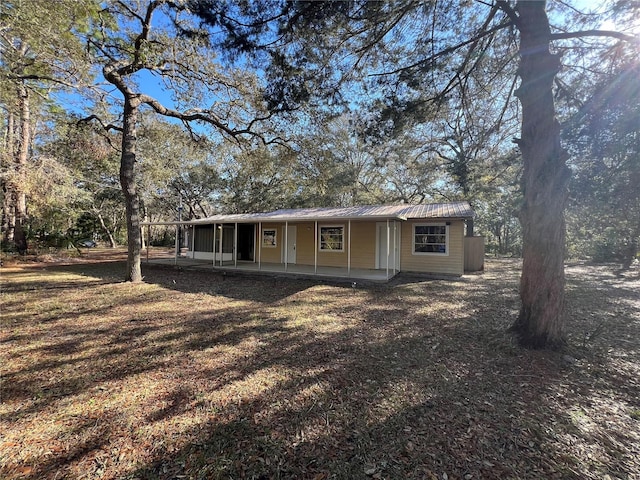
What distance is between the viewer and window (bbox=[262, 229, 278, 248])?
13.5 metres

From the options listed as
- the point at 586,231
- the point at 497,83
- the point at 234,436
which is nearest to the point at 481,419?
the point at 234,436

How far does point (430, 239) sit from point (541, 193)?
23.1 feet

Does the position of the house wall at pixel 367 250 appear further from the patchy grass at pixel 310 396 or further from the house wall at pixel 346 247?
the patchy grass at pixel 310 396

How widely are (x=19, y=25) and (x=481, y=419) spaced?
9.41m

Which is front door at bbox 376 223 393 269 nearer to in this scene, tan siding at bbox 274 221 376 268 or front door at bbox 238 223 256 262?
tan siding at bbox 274 221 376 268

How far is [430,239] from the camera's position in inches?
425

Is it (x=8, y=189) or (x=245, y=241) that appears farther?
(x=245, y=241)

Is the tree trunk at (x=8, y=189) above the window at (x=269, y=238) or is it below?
above

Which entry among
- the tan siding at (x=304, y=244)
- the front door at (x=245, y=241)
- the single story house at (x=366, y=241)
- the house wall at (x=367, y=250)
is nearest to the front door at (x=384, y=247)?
the single story house at (x=366, y=241)

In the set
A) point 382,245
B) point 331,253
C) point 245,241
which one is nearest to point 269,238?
point 245,241

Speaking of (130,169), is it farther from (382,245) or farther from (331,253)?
(382,245)

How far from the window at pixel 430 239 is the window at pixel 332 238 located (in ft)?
9.54

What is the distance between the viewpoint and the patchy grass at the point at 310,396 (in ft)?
6.76

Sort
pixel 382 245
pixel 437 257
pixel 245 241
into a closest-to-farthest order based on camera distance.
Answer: pixel 437 257 < pixel 382 245 < pixel 245 241
